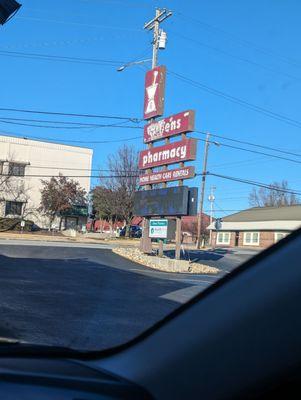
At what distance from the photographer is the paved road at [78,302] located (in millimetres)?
8672

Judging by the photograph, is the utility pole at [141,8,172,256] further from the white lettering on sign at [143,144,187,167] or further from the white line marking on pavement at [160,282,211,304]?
the white line marking on pavement at [160,282,211,304]

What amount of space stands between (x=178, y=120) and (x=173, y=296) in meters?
15.5

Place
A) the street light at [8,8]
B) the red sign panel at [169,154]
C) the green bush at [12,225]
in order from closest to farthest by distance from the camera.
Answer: the street light at [8,8]
the red sign panel at [169,154]
the green bush at [12,225]

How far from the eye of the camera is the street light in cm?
1320

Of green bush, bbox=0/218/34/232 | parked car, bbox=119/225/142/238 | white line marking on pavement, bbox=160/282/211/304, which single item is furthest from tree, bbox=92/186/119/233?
white line marking on pavement, bbox=160/282/211/304

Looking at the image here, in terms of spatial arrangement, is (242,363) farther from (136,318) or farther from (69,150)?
(69,150)

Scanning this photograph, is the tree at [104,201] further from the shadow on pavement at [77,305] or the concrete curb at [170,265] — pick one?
the shadow on pavement at [77,305]

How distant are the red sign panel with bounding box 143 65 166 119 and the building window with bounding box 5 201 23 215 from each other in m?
30.0

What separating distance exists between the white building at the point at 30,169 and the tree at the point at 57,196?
3.45 feet

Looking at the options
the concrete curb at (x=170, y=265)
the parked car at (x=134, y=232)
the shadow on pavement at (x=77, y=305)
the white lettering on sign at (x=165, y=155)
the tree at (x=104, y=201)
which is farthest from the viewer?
the parked car at (x=134, y=232)

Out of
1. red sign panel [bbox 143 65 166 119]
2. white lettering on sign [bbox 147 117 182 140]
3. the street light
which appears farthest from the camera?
red sign panel [bbox 143 65 166 119]

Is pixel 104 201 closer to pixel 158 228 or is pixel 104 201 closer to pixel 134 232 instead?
pixel 134 232

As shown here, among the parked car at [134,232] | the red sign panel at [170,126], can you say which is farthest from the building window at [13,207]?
the red sign panel at [170,126]

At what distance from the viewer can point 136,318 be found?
34.7 ft
